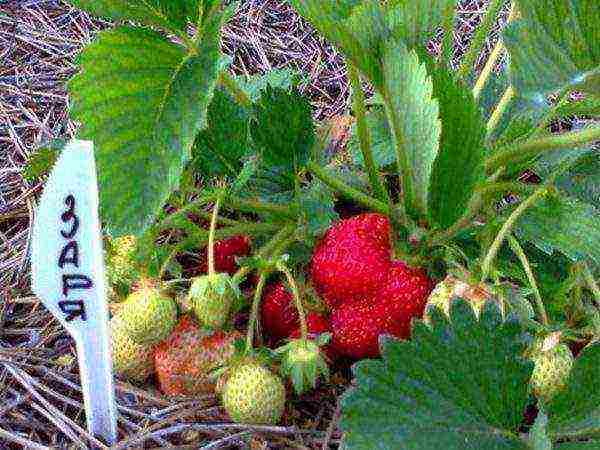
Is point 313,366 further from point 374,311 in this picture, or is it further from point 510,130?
point 510,130

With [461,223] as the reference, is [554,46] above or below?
above

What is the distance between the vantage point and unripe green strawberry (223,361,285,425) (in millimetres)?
1082

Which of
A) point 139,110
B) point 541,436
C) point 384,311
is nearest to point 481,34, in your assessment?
point 384,311

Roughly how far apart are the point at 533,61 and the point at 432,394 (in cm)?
33

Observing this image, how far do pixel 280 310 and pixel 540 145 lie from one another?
355 millimetres

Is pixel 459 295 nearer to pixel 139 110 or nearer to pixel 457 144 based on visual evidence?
pixel 457 144

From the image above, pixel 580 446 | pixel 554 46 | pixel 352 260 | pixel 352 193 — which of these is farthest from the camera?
pixel 352 193

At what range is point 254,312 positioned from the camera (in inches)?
44.8

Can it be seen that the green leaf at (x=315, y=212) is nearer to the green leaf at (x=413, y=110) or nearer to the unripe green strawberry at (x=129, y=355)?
the green leaf at (x=413, y=110)

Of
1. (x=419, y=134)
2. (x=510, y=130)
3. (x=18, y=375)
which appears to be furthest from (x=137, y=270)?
(x=510, y=130)

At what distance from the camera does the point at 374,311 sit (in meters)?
1.17

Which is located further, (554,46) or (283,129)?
(283,129)

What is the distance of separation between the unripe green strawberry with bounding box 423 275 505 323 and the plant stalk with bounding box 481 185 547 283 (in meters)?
0.02

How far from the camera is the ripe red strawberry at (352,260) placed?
116 centimetres
